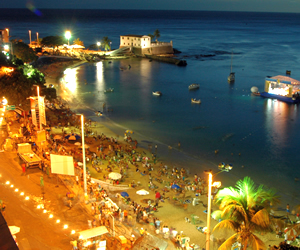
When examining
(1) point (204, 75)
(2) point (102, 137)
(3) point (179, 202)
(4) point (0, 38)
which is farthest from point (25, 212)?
(1) point (204, 75)

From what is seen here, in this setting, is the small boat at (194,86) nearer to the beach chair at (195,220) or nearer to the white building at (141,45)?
the white building at (141,45)

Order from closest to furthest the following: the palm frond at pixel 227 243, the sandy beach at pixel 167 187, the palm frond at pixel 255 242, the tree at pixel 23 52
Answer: the palm frond at pixel 255 242 < the palm frond at pixel 227 243 < the sandy beach at pixel 167 187 < the tree at pixel 23 52

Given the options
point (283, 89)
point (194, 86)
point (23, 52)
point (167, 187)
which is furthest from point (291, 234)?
point (23, 52)

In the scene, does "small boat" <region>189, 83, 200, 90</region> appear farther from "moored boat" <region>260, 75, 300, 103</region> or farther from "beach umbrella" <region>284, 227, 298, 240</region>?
"beach umbrella" <region>284, 227, 298, 240</region>

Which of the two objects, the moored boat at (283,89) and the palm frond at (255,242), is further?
the moored boat at (283,89)

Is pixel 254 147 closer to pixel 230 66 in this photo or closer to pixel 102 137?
pixel 102 137

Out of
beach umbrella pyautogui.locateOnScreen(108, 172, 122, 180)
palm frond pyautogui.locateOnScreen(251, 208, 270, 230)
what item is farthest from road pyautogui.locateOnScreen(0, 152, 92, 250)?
palm frond pyautogui.locateOnScreen(251, 208, 270, 230)

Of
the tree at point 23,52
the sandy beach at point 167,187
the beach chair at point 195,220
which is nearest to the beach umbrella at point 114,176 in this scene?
the sandy beach at point 167,187
